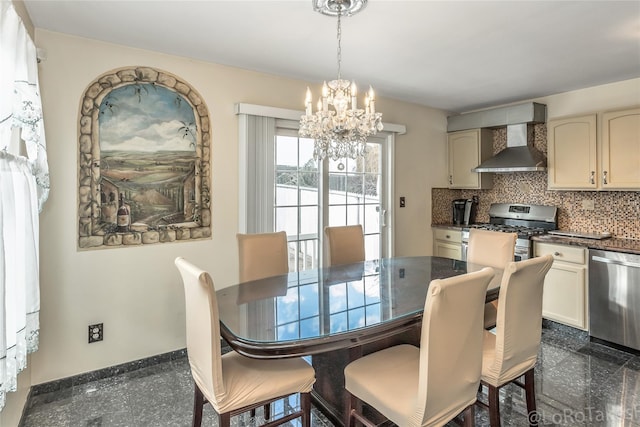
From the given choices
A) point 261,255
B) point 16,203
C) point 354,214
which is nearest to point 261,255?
point 261,255

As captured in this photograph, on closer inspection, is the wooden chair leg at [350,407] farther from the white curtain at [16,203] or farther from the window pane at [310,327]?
the white curtain at [16,203]

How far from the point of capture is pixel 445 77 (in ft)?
10.9

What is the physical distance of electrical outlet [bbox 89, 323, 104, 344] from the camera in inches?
101

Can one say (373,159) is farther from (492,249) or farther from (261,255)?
(261,255)

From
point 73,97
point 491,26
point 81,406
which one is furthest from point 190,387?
point 491,26

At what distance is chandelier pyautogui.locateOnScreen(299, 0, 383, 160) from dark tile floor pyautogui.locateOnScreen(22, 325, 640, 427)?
160 centimetres

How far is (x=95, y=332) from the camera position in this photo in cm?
258

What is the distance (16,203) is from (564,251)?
160 inches

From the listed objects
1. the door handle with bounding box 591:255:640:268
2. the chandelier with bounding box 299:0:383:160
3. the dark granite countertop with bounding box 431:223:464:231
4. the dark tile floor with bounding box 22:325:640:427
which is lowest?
the dark tile floor with bounding box 22:325:640:427

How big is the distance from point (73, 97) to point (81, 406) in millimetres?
2032

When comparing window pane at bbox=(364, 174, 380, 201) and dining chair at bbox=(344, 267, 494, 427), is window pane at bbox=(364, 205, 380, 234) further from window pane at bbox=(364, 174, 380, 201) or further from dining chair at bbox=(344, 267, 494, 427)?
dining chair at bbox=(344, 267, 494, 427)

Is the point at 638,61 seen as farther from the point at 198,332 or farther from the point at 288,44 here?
the point at 198,332

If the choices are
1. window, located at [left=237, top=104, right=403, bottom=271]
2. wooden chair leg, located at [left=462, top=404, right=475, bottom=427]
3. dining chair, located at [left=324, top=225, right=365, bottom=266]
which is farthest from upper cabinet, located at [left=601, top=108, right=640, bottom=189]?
wooden chair leg, located at [left=462, top=404, right=475, bottom=427]

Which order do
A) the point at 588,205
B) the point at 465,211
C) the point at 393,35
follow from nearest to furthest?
1. the point at 393,35
2. the point at 588,205
3. the point at 465,211
